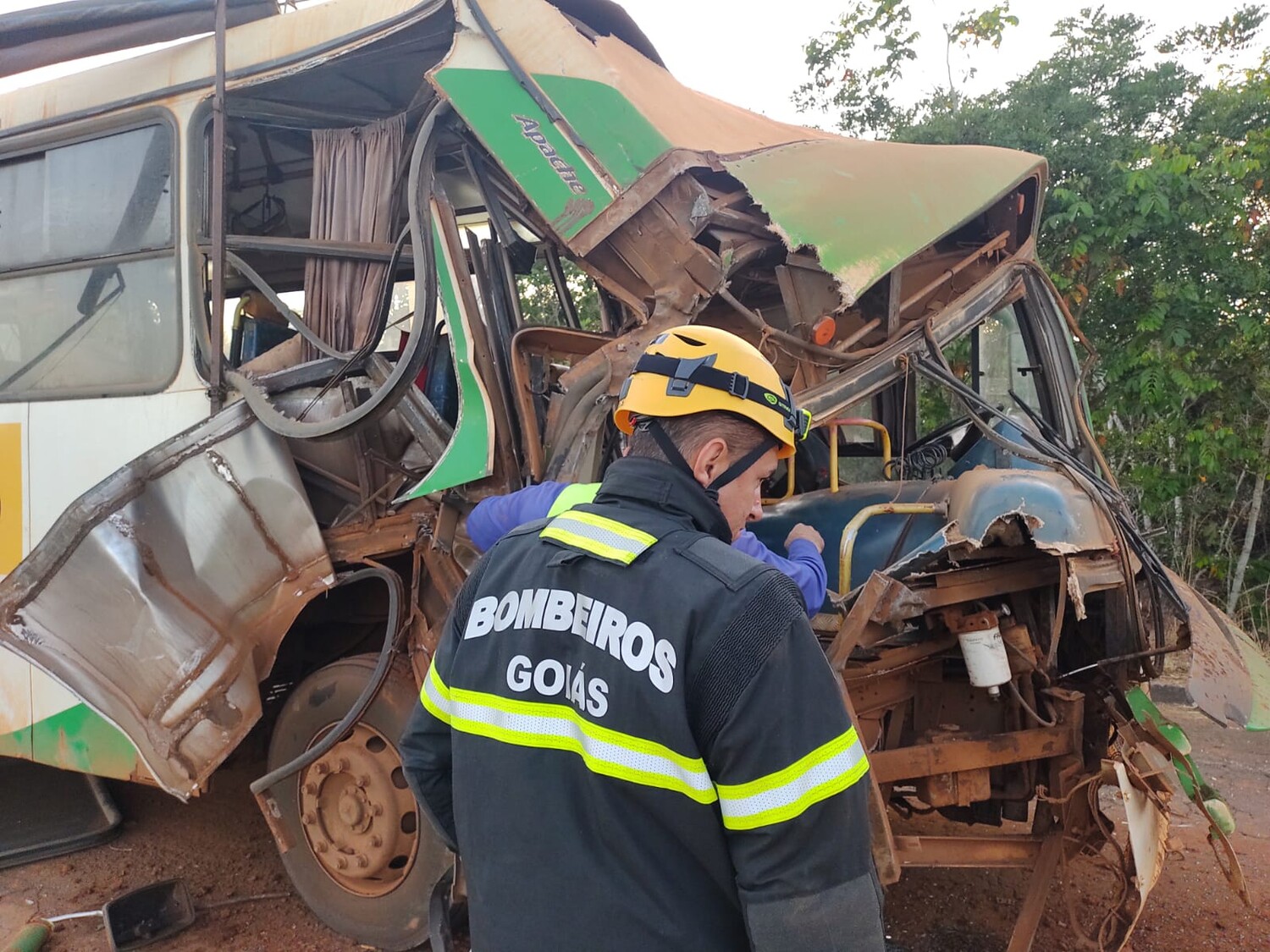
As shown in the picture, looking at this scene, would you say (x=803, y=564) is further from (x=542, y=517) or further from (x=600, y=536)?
(x=600, y=536)

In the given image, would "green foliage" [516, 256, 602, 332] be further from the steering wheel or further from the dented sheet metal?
the dented sheet metal

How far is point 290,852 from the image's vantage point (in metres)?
3.41

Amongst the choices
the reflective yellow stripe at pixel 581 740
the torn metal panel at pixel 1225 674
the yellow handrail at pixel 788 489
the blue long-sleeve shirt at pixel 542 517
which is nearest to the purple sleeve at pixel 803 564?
the blue long-sleeve shirt at pixel 542 517

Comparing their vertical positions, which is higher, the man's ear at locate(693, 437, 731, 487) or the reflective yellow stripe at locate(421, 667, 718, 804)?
the man's ear at locate(693, 437, 731, 487)

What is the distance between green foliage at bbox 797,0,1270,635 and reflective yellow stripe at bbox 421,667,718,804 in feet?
19.8

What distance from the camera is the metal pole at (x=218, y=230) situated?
337 cm

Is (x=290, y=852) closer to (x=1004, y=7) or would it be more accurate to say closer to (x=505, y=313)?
(x=505, y=313)

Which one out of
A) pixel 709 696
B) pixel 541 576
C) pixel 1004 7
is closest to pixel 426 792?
pixel 541 576

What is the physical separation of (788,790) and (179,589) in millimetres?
2591

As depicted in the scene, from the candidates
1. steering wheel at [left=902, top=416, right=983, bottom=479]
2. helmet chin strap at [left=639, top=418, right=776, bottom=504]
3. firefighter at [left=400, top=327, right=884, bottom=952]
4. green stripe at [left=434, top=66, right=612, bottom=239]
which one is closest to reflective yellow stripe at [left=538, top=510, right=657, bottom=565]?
firefighter at [left=400, top=327, right=884, bottom=952]

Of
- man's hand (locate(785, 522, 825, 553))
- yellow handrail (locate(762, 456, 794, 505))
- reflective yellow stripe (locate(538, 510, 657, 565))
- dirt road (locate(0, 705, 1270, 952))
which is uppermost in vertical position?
reflective yellow stripe (locate(538, 510, 657, 565))

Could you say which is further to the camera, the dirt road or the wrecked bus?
the dirt road

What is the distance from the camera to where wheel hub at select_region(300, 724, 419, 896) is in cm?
318

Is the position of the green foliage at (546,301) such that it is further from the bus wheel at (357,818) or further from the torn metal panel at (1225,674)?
the torn metal panel at (1225,674)
